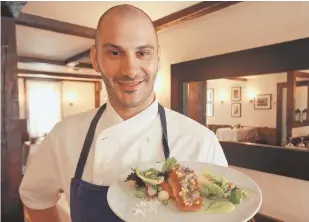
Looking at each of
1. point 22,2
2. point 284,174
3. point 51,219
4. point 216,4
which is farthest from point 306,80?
point 22,2

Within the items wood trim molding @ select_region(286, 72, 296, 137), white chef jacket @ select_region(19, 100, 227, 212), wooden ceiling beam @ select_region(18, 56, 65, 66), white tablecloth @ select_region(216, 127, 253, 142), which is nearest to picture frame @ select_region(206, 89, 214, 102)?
white tablecloth @ select_region(216, 127, 253, 142)

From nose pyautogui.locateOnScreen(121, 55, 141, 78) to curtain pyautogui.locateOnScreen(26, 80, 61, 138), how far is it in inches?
244

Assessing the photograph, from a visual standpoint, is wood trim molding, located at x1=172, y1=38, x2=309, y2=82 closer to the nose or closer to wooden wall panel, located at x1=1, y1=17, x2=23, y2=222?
the nose

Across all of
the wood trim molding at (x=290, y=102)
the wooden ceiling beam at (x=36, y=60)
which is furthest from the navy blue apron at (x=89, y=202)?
the wooden ceiling beam at (x=36, y=60)

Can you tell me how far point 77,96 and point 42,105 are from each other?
3.54 feet

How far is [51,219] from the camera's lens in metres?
0.93

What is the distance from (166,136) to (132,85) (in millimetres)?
221

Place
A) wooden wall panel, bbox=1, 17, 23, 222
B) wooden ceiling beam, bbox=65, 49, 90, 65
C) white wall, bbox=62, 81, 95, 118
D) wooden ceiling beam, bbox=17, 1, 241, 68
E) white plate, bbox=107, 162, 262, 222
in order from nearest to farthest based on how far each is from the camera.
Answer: white plate, bbox=107, 162, 262, 222
wooden wall panel, bbox=1, 17, 23, 222
wooden ceiling beam, bbox=17, 1, 241, 68
wooden ceiling beam, bbox=65, 49, 90, 65
white wall, bbox=62, 81, 95, 118

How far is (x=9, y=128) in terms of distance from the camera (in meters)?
1.67

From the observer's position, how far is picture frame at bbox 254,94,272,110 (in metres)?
1.92

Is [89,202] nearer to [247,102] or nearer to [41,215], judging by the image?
[41,215]

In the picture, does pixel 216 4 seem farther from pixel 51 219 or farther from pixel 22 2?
pixel 51 219

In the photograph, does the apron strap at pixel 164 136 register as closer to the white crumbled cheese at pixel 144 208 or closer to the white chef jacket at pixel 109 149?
the white chef jacket at pixel 109 149

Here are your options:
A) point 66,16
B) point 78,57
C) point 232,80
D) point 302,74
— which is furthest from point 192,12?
point 78,57
